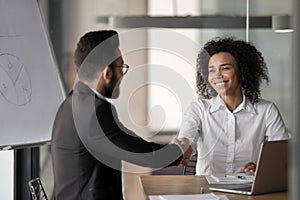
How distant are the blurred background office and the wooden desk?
1.58m

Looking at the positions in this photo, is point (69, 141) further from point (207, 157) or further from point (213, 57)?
point (213, 57)

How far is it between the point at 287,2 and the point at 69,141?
9.07 feet

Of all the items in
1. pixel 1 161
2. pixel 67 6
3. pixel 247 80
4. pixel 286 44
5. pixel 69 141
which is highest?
pixel 67 6

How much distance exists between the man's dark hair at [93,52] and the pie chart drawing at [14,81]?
1.36 feet

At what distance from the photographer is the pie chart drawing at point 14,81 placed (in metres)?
2.88

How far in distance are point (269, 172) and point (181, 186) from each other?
0.39 metres

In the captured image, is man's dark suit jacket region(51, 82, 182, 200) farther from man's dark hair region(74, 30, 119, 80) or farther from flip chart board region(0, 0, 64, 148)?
flip chart board region(0, 0, 64, 148)

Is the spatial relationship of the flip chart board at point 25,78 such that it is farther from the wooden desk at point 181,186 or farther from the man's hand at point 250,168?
the man's hand at point 250,168

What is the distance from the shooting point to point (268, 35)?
14.9 feet

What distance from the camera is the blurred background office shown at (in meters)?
4.15

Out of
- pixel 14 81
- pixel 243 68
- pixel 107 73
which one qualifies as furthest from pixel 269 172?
pixel 14 81

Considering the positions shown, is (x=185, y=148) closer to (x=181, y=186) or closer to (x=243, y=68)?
(x=181, y=186)

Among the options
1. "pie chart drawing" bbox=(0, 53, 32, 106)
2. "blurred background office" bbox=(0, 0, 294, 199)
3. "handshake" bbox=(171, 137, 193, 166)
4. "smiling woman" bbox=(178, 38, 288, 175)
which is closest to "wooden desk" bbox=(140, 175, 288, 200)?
"handshake" bbox=(171, 137, 193, 166)

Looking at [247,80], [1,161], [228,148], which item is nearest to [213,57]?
[247,80]
